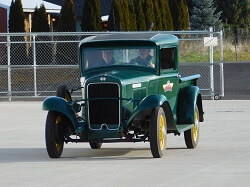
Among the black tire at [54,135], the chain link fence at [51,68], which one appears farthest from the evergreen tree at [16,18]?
the black tire at [54,135]

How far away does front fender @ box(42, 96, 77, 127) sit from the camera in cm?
1343

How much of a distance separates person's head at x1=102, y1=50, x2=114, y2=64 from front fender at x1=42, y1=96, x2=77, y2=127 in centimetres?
113

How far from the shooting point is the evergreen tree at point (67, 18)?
4253 cm

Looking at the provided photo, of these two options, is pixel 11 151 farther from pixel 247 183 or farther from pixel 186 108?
pixel 247 183

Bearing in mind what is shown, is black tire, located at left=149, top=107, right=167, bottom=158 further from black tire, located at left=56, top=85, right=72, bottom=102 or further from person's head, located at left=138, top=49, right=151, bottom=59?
black tire, located at left=56, top=85, right=72, bottom=102

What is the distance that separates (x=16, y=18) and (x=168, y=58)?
27.9m

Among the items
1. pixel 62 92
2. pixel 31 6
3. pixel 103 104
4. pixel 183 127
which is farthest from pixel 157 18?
pixel 103 104

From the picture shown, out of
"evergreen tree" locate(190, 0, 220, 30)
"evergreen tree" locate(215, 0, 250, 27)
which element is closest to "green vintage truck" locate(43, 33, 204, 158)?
"evergreen tree" locate(190, 0, 220, 30)

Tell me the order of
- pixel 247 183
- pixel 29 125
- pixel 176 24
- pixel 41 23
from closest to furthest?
pixel 247 183 < pixel 29 125 < pixel 41 23 < pixel 176 24

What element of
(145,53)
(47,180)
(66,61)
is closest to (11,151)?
(145,53)

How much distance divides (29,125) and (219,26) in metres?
39.9

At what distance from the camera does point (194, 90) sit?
14.7 m

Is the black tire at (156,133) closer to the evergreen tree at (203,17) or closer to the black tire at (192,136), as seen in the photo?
the black tire at (192,136)

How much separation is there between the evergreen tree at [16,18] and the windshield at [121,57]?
1091 inches
